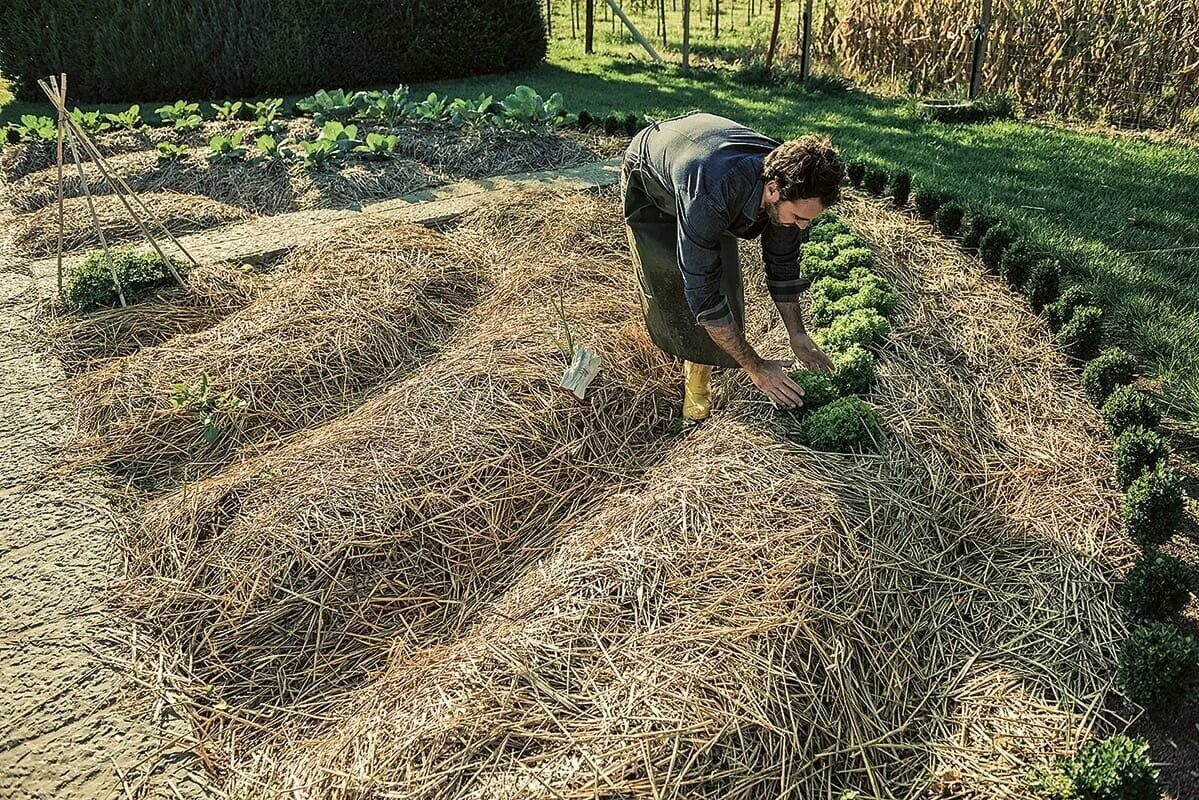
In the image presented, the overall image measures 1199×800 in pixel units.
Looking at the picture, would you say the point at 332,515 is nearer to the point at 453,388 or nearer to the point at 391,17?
the point at 453,388

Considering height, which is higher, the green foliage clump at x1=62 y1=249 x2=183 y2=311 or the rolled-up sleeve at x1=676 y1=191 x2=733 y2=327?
the rolled-up sleeve at x1=676 y1=191 x2=733 y2=327

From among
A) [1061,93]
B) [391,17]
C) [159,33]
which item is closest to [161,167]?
[159,33]

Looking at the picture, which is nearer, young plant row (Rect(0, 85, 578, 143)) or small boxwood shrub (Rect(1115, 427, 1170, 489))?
small boxwood shrub (Rect(1115, 427, 1170, 489))

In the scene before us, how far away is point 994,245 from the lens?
5238 millimetres

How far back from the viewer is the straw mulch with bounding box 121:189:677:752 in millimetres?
2965

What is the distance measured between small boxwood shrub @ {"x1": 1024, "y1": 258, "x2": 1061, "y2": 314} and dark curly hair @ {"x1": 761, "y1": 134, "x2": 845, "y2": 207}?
2.55 metres

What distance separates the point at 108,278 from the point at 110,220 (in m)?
1.74

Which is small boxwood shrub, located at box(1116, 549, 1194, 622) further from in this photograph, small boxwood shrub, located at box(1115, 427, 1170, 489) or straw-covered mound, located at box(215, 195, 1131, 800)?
small boxwood shrub, located at box(1115, 427, 1170, 489)

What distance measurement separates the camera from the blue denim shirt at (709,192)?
308cm

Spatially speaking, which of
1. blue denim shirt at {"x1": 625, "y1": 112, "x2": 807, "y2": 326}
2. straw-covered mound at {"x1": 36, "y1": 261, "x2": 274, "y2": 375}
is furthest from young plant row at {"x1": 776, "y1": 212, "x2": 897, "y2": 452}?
straw-covered mound at {"x1": 36, "y1": 261, "x2": 274, "y2": 375}

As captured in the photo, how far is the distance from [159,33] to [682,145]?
11228 mm

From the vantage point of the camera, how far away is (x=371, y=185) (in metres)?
7.09

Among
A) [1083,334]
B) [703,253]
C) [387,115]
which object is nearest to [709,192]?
[703,253]

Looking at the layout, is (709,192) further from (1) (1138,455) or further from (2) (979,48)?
(2) (979,48)
